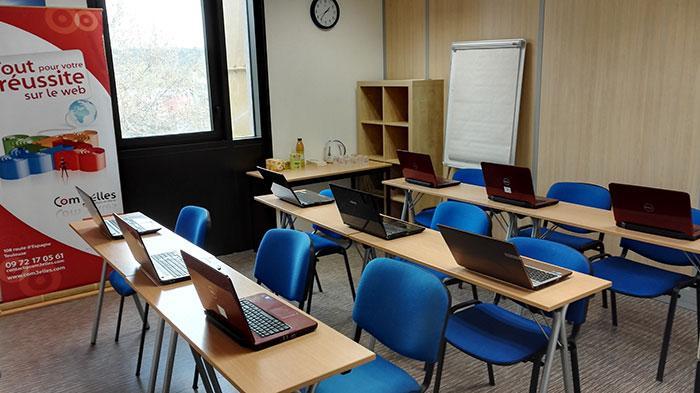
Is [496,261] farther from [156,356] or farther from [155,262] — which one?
[156,356]

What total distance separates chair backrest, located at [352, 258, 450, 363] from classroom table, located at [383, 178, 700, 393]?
1127 mm

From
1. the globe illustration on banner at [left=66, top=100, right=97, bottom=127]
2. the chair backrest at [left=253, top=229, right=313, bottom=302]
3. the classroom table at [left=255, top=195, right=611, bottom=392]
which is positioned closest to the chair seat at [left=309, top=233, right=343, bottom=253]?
the classroom table at [left=255, top=195, right=611, bottom=392]

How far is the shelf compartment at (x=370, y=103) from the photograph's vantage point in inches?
235

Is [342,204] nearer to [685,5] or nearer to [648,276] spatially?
[648,276]

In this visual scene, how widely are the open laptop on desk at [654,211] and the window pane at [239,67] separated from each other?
3.40m

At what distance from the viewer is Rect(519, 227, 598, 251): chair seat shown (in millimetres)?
3861

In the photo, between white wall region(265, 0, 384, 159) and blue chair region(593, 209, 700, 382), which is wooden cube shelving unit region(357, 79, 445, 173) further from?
blue chair region(593, 209, 700, 382)

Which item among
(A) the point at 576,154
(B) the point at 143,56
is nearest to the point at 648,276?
(A) the point at 576,154

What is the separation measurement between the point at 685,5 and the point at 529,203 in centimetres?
164

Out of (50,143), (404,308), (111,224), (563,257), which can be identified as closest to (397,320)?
(404,308)

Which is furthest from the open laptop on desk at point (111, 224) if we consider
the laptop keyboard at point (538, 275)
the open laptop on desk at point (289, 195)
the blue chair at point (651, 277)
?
the blue chair at point (651, 277)

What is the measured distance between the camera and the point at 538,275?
2.49 metres

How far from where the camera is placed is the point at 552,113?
15.2ft

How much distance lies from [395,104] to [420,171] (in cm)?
161
